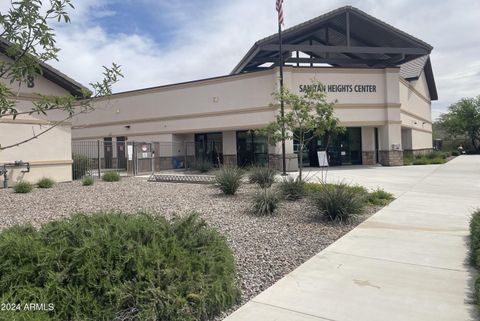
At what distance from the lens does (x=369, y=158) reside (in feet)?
90.6

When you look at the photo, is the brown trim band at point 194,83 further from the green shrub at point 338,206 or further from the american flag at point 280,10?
the green shrub at point 338,206

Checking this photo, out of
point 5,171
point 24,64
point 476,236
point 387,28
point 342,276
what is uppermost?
point 387,28

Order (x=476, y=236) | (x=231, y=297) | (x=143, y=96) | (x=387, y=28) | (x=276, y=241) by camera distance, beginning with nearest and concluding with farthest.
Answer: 1. (x=231, y=297)
2. (x=476, y=236)
3. (x=276, y=241)
4. (x=387, y=28)
5. (x=143, y=96)

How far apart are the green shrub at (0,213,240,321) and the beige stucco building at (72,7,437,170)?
774 inches

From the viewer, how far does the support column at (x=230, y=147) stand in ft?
92.2

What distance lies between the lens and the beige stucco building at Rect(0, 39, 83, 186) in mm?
15031

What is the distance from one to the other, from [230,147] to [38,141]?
584 inches

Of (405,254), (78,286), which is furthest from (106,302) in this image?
(405,254)

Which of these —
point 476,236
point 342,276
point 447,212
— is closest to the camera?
point 342,276

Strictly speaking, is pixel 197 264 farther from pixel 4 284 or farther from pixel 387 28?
pixel 387 28

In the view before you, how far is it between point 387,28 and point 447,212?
21139mm

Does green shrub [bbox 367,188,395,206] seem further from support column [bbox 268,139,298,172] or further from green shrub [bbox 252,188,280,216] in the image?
support column [bbox 268,139,298,172]

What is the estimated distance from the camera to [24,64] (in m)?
2.71

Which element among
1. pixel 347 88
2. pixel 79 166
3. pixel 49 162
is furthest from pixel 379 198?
pixel 347 88
